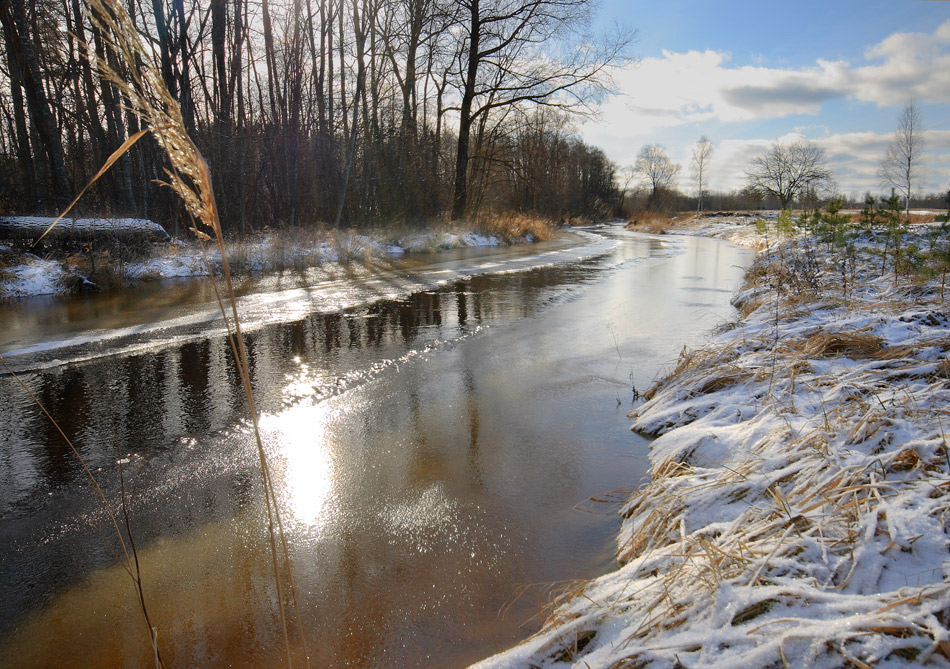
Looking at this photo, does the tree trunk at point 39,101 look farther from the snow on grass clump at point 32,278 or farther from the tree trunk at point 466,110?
the tree trunk at point 466,110

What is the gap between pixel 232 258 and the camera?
38.1 ft

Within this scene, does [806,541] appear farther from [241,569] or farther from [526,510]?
[241,569]

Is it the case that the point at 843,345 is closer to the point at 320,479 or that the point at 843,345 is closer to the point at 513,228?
the point at 320,479

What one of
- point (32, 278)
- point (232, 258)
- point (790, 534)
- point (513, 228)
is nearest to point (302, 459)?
point (790, 534)

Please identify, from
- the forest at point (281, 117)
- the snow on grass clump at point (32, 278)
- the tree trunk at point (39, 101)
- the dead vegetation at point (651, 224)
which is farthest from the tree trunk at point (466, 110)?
the dead vegetation at point (651, 224)

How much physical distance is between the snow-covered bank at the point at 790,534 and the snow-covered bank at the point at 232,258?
6.08 meters

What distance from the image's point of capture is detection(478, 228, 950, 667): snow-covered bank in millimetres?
1327

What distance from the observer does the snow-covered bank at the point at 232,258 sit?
359 inches

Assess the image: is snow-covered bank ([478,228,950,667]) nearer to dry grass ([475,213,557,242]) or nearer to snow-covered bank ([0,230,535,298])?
snow-covered bank ([0,230,535,298])

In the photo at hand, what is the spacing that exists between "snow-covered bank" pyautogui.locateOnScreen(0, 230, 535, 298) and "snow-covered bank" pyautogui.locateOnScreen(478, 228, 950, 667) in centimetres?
608

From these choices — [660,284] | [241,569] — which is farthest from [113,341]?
[660,284]

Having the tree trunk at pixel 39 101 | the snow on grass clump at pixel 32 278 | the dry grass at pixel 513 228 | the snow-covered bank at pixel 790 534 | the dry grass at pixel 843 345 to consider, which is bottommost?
the snow-covered bank at pixel 790 534

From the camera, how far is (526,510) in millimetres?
2865

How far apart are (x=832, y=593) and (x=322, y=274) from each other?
1123cm
